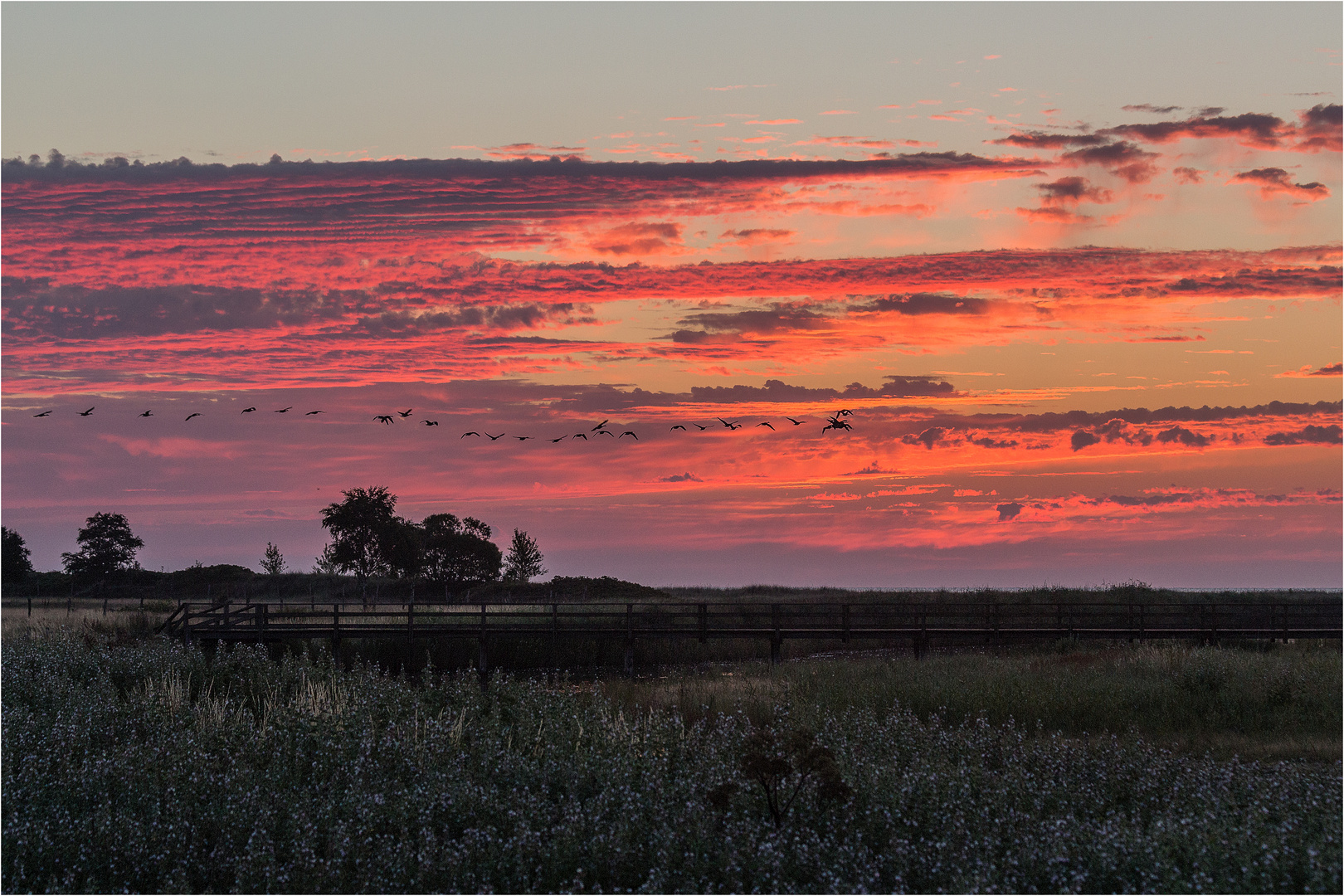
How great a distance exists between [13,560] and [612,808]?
9604cm

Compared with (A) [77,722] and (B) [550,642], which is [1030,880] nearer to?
(A) [77,722]

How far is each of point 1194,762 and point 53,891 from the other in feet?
45.8

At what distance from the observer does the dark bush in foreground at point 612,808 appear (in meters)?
9.66

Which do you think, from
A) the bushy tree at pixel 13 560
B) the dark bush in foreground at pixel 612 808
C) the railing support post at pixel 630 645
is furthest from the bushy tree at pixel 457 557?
the dark bush in foreground at pixel 612 808

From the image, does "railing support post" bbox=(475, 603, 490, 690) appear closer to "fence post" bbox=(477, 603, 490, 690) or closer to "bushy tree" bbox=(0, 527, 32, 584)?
"fence post" bbox=(477, 603, 490, 690)

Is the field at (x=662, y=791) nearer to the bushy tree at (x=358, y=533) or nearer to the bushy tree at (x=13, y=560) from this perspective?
the bushy tree at (x=358, y=533)

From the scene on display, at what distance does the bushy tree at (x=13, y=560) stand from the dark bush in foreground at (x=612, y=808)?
8544cm

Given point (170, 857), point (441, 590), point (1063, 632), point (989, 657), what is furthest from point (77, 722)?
point (441, 590)

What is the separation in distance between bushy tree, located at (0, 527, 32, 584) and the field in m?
81.3

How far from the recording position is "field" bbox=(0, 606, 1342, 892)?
31.9 feet

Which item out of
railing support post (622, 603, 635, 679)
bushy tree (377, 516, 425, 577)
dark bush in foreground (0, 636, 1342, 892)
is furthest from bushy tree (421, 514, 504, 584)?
dark bush in foreground (0, 636, 1342, 892)

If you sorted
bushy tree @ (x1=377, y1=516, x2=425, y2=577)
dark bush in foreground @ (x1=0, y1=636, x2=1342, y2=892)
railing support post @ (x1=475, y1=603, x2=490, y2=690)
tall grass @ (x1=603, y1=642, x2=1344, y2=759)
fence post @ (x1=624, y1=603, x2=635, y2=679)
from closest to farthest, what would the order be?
dark bush in foreground @ (x1=0, y1=636, x2=1342, y2=892)
tall grass @ (x1=603, y1=642, x2=1344, y2=759)
railing support post @ (x1=475, y1=603, x2=490, y2=690)
fence post @ (x1=624, y1=603, x2=635, y2=679)
bushy tree @ (x1=377, y1=516, x2=425, y2=577)

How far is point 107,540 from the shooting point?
85.0 m

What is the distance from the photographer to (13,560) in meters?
88.1
